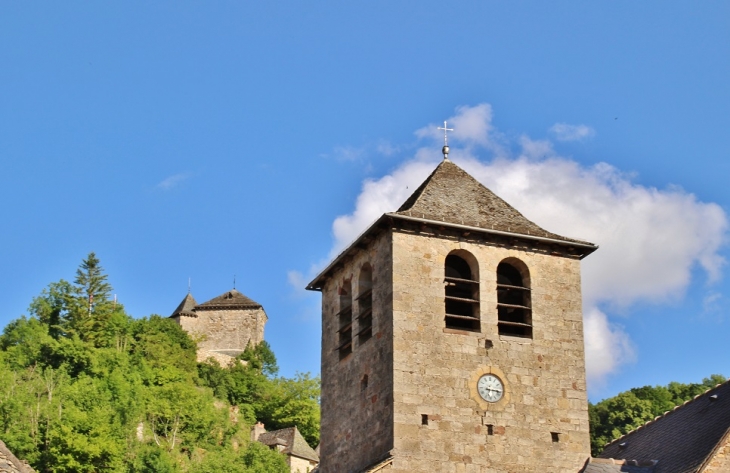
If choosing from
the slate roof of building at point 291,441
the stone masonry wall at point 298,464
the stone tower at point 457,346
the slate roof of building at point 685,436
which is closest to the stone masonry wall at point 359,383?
the stone tower at point 457,346

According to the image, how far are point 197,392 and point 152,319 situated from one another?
42.1 feet

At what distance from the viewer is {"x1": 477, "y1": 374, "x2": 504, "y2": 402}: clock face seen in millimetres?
22031

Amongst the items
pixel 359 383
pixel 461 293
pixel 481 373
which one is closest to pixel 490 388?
pixel 481 373

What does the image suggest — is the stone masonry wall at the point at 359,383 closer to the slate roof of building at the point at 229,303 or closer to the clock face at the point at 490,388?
the clock face at the point at 490,388

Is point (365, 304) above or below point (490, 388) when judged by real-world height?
above

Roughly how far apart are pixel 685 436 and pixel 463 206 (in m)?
5.94

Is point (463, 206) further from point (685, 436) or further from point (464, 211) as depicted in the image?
point (685, 436)

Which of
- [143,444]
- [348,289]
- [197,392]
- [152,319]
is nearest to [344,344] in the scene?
[348,289]

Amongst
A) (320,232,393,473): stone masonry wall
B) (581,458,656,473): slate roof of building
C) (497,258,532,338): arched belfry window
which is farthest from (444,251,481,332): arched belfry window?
(581,458,656,473): slate roof of building

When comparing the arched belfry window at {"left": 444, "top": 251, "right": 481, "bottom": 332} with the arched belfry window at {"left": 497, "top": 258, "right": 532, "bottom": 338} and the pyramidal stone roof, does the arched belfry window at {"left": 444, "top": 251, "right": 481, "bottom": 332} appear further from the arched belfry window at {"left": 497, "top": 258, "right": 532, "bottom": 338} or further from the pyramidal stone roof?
the pyramidal stone roof

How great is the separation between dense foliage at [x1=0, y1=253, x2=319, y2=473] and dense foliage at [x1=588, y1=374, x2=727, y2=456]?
659 inches

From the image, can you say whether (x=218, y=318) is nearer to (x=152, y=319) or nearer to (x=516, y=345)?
(x=152, y=319)

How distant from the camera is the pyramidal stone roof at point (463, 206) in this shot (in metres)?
23.3

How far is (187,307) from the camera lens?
91438 mm
